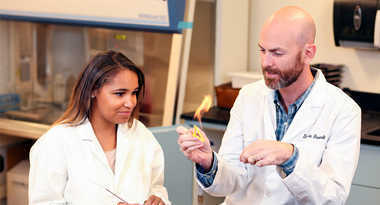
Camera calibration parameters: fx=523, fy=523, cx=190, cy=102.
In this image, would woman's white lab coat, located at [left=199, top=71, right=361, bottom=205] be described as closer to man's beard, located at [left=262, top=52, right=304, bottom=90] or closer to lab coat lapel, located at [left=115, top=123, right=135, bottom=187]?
man's beard, located at [left=262, top=52, right=304, bottom=90]

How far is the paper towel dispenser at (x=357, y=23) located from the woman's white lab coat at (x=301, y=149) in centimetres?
99

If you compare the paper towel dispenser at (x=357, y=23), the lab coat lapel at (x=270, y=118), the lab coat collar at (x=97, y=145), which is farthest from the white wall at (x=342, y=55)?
the lab coat collar at (x=97, y=145)

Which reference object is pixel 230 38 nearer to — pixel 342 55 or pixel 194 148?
pixel 342 55

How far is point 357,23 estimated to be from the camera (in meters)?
2.65

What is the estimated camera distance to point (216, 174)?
1.63 metres

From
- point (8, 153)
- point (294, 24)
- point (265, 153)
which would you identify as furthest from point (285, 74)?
point (8, 153)

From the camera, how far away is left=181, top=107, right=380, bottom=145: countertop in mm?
2262

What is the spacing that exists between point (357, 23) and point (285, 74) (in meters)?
1.19

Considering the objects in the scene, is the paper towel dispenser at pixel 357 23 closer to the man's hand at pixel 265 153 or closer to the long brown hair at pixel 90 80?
the long brown hair at pixel 90 80

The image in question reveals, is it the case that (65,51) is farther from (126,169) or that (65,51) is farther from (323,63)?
(126,169)

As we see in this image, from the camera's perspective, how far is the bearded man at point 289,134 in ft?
4.91

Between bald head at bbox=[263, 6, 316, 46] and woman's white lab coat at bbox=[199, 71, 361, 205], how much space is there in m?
0.19

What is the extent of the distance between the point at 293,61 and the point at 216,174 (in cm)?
43

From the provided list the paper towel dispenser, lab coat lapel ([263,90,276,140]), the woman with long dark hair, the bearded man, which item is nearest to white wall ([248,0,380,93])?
the paper towel dispenser
